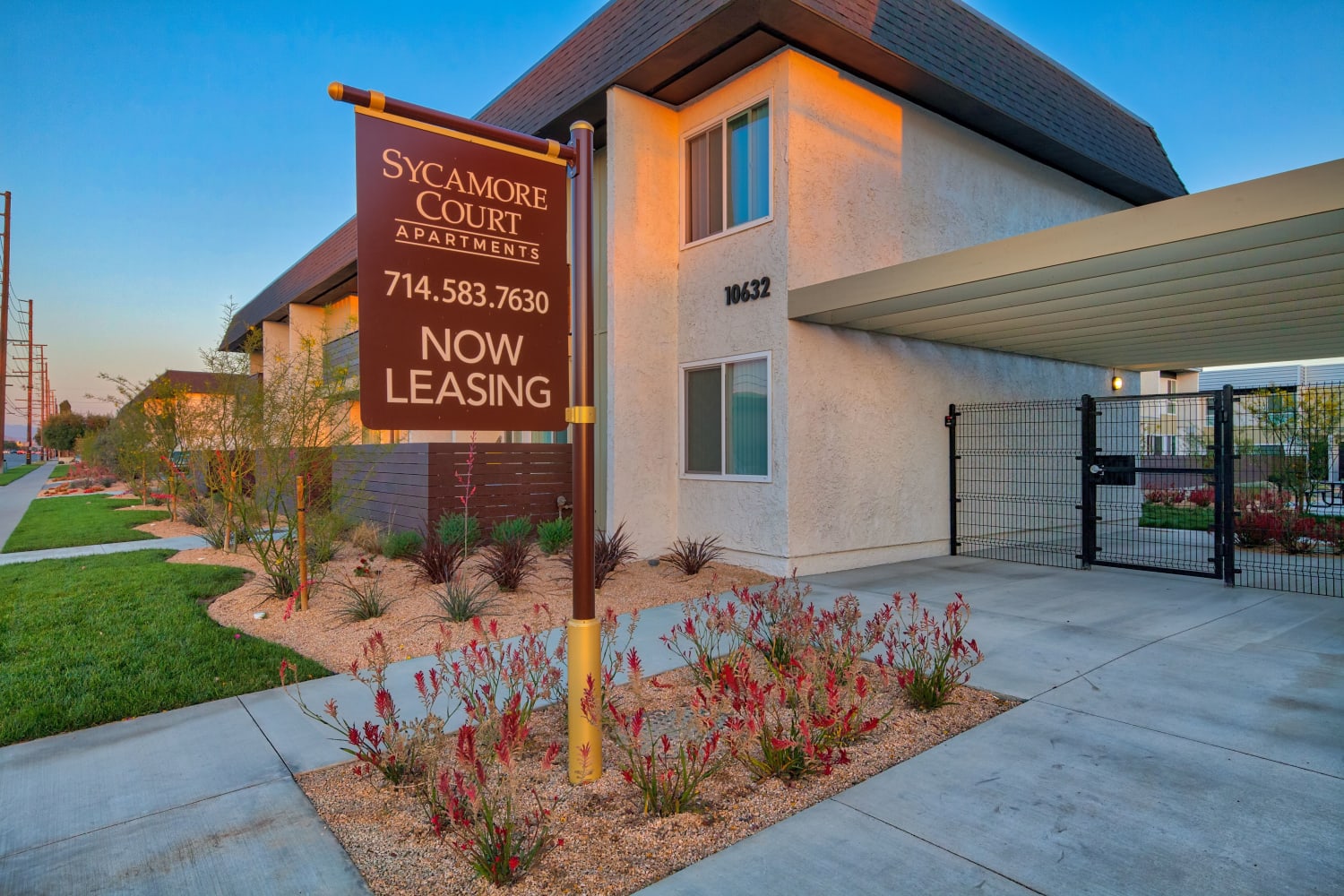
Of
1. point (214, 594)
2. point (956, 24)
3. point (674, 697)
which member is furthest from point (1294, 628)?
point (214, 594)

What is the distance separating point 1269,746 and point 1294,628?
325 cm

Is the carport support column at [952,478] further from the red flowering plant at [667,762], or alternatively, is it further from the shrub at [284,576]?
the shrub at [284,576]

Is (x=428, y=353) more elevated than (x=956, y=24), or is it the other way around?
(x=956, y=24)

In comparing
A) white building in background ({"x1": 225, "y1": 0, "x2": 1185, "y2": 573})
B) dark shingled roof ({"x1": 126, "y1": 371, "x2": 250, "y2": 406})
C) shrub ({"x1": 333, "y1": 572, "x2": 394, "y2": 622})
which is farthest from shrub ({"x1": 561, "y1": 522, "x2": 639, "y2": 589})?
dark shingled roof ({"x1": 126, "y1": 371, "x2": 250, "y2": 406})

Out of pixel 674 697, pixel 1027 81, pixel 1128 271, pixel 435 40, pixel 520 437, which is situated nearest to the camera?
pixel 674 697

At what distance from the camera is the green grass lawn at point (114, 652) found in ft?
14.1

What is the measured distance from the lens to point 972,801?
120 inches

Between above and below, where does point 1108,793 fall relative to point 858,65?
below

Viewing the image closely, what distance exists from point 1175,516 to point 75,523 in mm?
22730

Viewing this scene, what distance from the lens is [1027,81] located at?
10.4 m

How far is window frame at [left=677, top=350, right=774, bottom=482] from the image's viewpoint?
8.46 meters

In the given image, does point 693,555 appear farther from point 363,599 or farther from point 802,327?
point 363,599

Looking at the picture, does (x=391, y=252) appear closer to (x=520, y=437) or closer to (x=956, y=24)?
A: (x=956, y=24)

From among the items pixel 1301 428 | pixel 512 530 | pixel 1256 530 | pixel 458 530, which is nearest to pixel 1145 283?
pixel 1256 530
